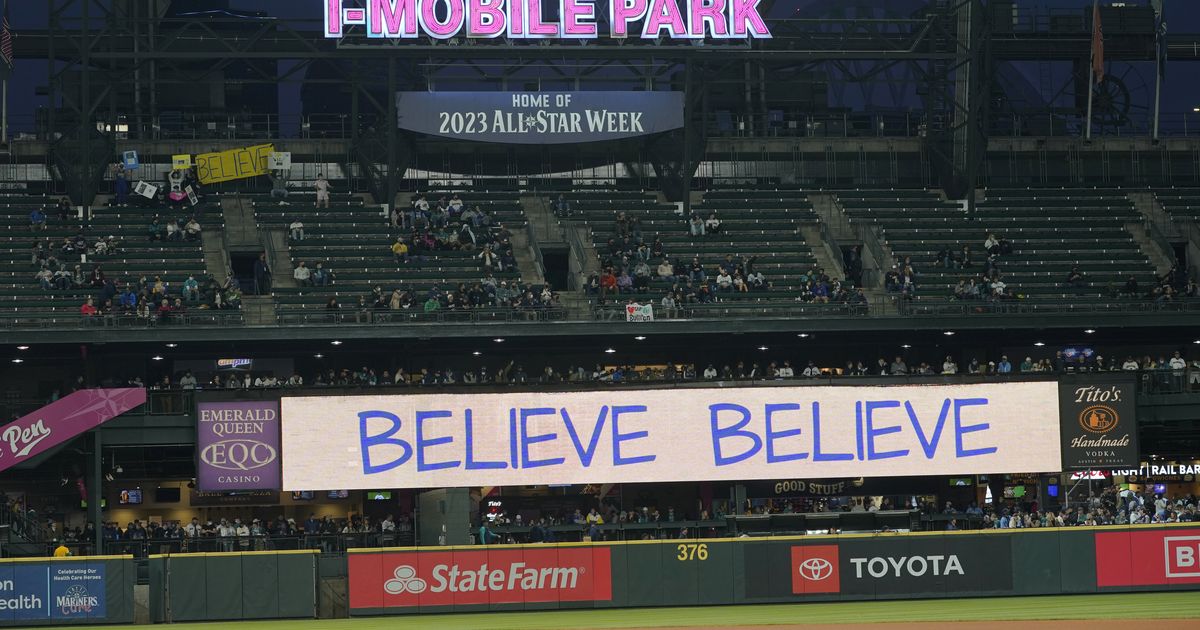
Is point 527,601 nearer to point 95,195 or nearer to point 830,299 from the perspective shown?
point 830,299

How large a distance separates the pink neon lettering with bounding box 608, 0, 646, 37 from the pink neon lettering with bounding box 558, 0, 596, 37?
644 mm

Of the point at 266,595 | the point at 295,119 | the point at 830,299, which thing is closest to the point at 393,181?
the point at 295,119

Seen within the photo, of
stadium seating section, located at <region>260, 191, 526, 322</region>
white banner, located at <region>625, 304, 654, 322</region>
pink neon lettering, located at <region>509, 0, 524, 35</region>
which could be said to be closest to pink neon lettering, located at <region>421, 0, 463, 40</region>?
pink neon lettering, located at <region>509, 0, 524, 35</region>

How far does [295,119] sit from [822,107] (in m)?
19.5

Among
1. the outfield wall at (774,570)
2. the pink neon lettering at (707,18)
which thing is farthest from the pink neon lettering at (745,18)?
the outfield wall at (774,570)

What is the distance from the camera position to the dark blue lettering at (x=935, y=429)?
38.5 meters

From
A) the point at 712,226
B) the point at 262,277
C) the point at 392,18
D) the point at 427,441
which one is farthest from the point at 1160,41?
the point at 262,277

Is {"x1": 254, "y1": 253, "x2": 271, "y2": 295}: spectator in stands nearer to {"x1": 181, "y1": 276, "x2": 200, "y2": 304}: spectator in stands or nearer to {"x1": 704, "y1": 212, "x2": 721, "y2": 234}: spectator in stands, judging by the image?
{"x1": 181, "y1": 276, "x2": 200, "y2": 304}: spectator in stands

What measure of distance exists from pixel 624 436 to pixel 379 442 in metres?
6.22

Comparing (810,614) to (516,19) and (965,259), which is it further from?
(516,19)

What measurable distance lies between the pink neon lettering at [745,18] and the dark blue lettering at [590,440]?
16015 mm

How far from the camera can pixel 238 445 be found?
38031 mm

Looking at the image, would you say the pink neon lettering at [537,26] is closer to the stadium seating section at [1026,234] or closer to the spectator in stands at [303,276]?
the spectator in stands at [303,276]

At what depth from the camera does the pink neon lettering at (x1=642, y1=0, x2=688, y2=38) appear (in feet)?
159
